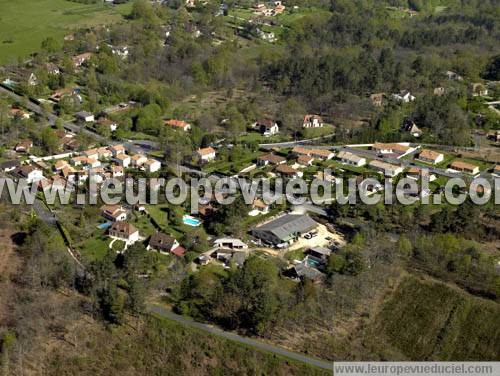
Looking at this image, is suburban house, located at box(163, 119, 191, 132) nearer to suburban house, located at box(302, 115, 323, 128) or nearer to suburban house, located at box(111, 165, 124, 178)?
suburban house, located at box(111, 165, 124, 178)

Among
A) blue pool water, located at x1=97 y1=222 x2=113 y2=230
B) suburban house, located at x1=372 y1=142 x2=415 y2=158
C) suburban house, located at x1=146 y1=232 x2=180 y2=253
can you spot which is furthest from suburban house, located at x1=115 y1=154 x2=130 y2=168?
suburban house, located at x1=372 y1=142 x2=415 y2=158

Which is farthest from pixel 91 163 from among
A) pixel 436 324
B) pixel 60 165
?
pixel 436 324

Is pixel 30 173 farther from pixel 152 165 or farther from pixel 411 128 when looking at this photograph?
pixel 411 128

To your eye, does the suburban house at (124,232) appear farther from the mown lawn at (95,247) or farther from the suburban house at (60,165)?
the suburban house at (60,165)

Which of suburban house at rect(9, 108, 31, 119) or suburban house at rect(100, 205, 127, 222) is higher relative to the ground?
suburban house at rect(9, 108, 31, 119)

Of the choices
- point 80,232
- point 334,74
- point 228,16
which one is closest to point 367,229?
point 80,232

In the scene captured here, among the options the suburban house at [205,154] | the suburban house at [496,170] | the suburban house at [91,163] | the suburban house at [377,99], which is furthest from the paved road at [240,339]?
the suburban house at [377,99]
